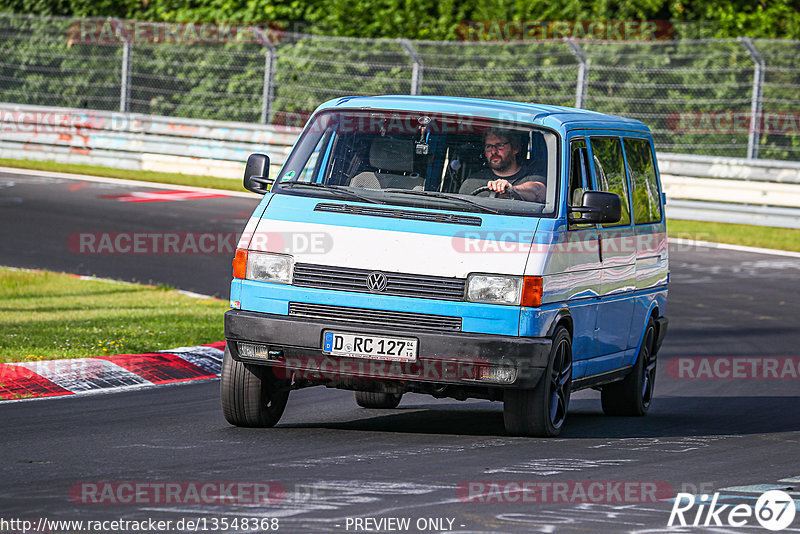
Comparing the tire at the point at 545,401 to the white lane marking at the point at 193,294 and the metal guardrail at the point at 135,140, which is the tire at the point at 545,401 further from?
the metal guardrail at the point at 135,140

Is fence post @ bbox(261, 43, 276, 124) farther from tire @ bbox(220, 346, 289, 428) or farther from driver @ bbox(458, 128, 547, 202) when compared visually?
tire @ bbox(220, 346, 289, 428)

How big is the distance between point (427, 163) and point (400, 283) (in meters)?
1.05

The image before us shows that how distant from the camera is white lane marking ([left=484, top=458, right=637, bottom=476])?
7199 mm

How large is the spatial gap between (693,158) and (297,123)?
772cm

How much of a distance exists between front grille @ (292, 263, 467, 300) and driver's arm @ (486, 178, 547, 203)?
2.93ft

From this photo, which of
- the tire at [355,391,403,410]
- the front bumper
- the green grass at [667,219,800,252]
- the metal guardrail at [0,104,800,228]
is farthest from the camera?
the metal guardrail at [0,104,800,228]

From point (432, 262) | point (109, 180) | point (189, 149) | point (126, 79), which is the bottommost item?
point (109, 180)

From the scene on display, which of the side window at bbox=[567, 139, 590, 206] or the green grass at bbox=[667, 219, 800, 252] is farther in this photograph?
the green grass at bbox=[667, 219, 800, 252]

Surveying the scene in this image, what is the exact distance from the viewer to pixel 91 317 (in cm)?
1284

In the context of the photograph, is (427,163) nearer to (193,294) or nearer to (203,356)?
(203,356)

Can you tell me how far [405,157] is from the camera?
8.66 metres

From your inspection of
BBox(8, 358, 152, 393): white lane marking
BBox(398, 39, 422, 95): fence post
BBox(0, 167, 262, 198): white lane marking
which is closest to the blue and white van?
BBox(8, 358, 152, 393): white lane marking

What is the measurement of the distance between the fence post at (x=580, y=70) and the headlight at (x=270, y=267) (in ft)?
53.6

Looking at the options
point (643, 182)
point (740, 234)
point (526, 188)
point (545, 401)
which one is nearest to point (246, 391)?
point (545, 401)
